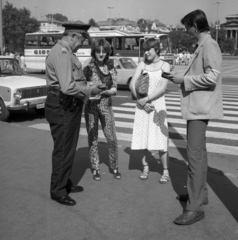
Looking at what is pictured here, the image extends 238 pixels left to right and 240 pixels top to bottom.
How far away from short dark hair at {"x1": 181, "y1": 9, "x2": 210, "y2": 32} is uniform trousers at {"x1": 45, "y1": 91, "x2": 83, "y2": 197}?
1442 millimetres

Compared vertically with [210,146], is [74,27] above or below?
above

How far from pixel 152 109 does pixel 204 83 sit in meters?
1.34

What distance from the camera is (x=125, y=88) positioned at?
18.6 meters

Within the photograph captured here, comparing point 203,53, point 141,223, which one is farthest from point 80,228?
point 203,53

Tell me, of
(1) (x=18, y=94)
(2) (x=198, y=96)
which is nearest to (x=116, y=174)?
(2) (x=198, y=96)

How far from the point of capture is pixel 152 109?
4785 mm

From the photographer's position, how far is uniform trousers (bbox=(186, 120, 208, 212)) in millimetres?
3676

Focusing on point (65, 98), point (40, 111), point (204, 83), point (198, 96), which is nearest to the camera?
point (204, 83)

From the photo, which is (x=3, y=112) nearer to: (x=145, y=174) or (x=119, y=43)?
(x=145, y=174)

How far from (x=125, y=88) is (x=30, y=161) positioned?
13.1m

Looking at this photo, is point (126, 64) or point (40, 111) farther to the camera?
point (126, 64)

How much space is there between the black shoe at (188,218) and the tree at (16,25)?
201 ft

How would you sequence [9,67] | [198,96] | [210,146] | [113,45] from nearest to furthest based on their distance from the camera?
[198,96] < [210,146] < [9,67] < [113,45]

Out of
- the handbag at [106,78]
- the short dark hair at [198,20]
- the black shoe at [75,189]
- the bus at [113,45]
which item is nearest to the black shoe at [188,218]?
the black shoe at [75,189]
